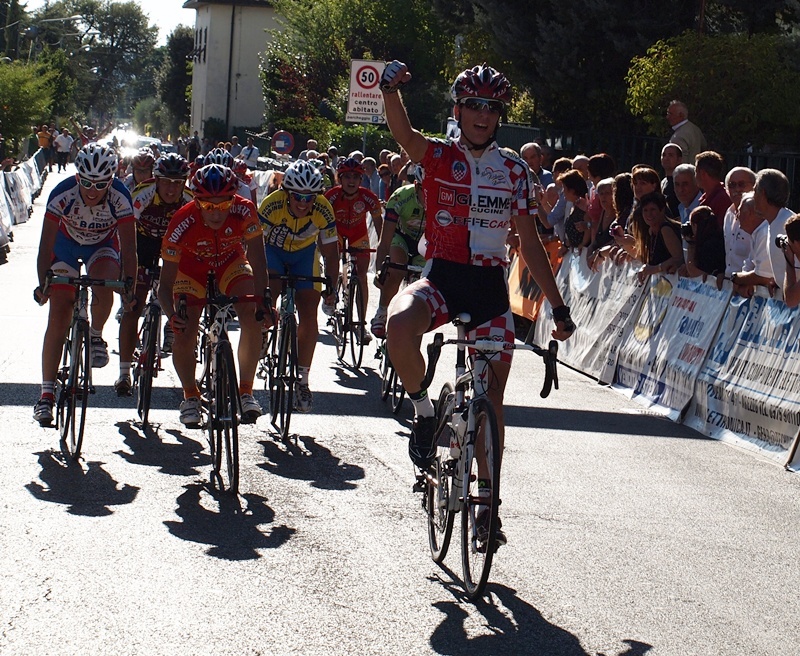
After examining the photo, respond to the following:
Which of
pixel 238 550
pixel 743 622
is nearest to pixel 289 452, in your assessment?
pixel 238 550

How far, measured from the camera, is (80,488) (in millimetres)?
7699

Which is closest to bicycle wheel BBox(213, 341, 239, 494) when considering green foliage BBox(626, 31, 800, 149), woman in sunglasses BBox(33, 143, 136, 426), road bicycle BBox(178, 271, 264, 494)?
road bicycle BBox(178, 271, 264, 494)

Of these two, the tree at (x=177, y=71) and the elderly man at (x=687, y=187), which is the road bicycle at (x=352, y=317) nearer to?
the elderly man at (x=687, y=187)

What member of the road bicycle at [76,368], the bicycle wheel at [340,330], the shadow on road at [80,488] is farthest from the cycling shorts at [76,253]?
the bicycle wheel at [340,330]

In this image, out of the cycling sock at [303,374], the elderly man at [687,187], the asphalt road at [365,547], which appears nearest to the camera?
the asphalt road at [365,547]

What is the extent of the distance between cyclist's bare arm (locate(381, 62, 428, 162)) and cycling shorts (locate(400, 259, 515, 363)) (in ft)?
1.82

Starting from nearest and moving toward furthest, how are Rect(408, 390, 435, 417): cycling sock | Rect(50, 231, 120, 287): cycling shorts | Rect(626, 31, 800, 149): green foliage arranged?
1. Rect(408, 390, 435, 417): cycling sock
2. Rect(50, 231, 120, 287): cycling shorts
3. Rect(626, 31, 800, 149): green foliage

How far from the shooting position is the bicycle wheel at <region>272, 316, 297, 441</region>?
31.3 ft

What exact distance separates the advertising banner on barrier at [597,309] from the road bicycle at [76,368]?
236 inches

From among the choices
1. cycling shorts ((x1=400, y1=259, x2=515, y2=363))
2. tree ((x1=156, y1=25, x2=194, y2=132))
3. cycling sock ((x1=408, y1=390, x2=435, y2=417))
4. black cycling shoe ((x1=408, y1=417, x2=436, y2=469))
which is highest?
tree ((x1=156, y1=25, x2=194, y2=132))

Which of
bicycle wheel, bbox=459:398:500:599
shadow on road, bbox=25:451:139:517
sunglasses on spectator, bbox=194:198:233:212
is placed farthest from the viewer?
sunglasses on spectator, bbox=194:198:233:212

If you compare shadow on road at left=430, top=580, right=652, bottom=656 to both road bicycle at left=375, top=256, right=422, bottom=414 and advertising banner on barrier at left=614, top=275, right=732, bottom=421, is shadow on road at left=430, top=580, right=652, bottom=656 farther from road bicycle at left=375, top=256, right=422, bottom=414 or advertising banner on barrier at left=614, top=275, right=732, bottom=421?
advertising banner on barrier at left=614, top=275, right=732, bottom=421

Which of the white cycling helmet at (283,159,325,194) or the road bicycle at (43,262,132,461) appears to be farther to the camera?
the white cycling helmet at (283,159,325,194)

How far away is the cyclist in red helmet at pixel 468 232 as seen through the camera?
617 cm
